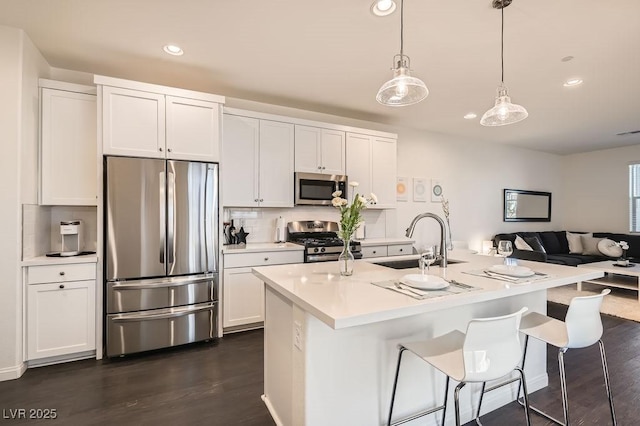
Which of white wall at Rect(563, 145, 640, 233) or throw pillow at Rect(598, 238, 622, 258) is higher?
white wall at Rect(563, 145, 640, 233)

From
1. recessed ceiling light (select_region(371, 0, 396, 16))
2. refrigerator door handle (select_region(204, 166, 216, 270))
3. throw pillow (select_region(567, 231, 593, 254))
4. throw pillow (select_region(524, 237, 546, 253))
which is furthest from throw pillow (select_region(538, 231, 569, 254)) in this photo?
refrigerator door handle (select_region(204, 166, 216, 270))

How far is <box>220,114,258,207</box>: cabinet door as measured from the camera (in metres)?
3.48

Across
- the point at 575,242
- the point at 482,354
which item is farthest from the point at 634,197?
the point at 482,354

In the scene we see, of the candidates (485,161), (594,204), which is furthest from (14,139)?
(594,204)

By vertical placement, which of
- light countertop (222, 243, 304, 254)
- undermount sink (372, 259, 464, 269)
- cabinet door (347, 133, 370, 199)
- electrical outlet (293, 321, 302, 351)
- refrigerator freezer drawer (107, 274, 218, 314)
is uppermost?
cabinet door (347, 133, 370, 199)

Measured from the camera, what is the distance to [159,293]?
2885 mm

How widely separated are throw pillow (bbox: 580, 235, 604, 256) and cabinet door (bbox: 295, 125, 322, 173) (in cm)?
604

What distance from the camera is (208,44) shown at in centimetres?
262

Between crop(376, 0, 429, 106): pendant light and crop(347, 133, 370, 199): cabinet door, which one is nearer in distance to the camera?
crop(376, 0, 429, 106): pendant light

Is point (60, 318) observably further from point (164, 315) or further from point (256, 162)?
point (256, 162)

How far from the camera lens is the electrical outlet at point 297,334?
1.54 metres

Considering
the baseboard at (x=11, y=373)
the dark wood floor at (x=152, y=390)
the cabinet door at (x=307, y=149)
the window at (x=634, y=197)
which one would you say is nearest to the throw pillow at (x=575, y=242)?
the window at (x=634, y=197)

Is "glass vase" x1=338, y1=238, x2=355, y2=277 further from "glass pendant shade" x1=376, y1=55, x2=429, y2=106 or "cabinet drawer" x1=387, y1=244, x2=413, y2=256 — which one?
"cabinet drawer" x1=387, y1=244, x2=413, y2=256

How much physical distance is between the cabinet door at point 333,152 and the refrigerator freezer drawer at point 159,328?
2.13 metres
